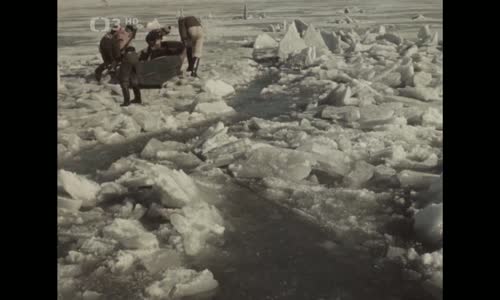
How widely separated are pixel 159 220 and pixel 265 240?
0.63 metres

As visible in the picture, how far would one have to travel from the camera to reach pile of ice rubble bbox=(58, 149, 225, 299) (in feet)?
7.02

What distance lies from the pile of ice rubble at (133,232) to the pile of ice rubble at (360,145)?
55cm

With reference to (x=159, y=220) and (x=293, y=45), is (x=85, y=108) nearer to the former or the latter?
(x=159, y=220)

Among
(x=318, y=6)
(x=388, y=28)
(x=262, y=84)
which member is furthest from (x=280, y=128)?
(x=388, y=28)

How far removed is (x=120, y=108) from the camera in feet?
13.4

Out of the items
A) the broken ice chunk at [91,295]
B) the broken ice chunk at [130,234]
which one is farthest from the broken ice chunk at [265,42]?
the broken ice chunk at [91,295]

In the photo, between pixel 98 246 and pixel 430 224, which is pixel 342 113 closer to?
pixel 430 224

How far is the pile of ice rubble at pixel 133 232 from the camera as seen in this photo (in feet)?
7.02

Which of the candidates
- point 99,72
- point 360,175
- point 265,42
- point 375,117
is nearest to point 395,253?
point 360,175

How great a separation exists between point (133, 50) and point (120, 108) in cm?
52

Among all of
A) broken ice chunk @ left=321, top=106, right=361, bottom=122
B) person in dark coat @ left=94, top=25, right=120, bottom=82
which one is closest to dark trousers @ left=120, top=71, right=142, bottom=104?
person in dark coat @ left=94, top=25, right=120, bottom=82
